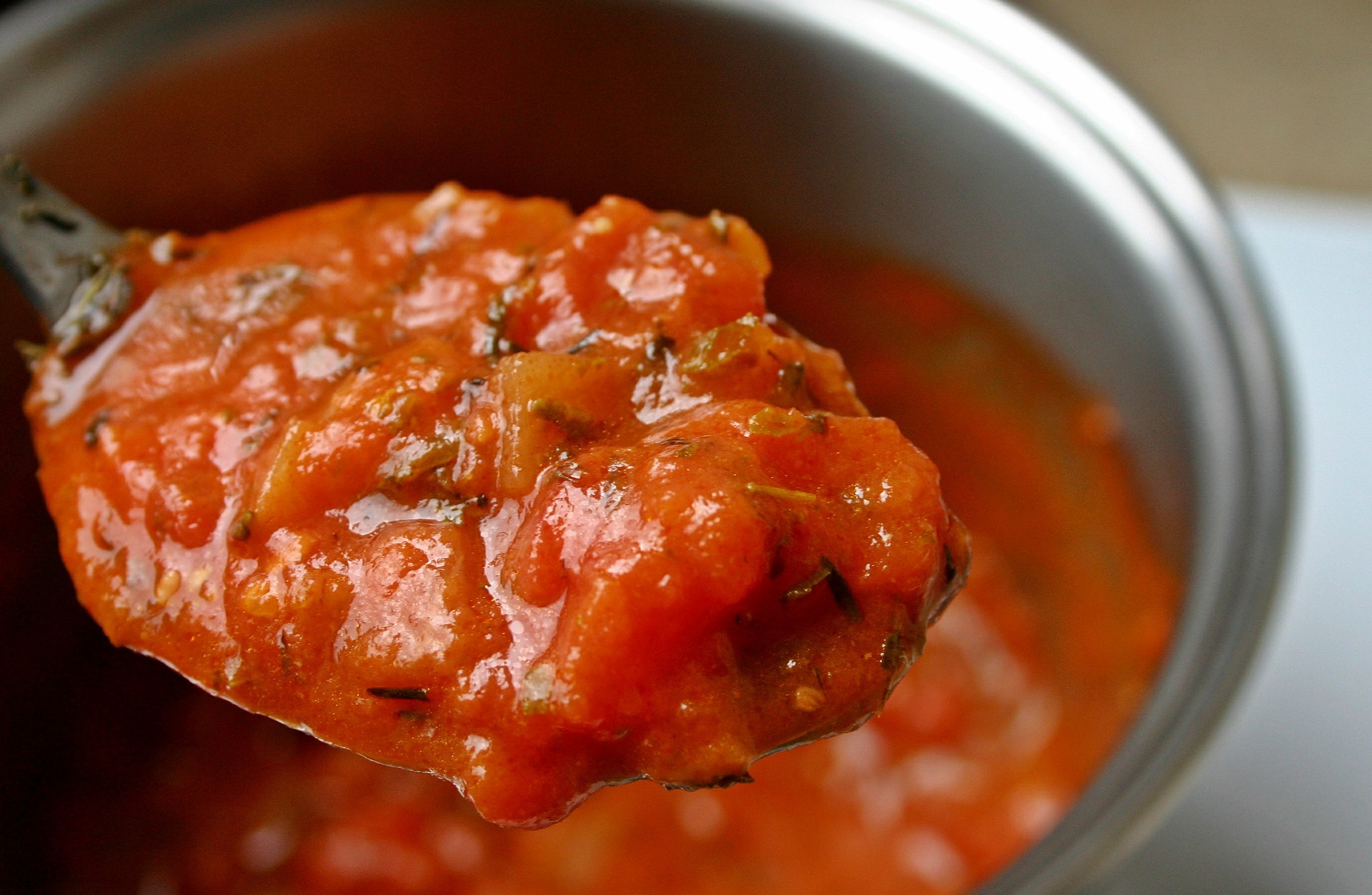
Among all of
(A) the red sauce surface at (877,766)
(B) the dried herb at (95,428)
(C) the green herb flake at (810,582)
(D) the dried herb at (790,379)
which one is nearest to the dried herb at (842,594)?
(C) the green herb flake at (810,582)

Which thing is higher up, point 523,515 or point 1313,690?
point 523,515

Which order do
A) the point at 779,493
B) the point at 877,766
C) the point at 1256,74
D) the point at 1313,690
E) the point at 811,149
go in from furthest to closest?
1. the point at 1256,74
2. the point at 877,766
3. the point at 1313,690
4. the point at 811,149
5. the point at 779,493

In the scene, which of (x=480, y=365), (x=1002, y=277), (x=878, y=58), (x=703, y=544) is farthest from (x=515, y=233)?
(x=1002, y=277)

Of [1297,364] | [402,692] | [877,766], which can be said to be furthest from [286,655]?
[1297,364]

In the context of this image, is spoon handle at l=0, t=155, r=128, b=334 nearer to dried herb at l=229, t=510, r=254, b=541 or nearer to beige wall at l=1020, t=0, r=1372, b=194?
dried herb at l=229, t=510, r=254, b=541

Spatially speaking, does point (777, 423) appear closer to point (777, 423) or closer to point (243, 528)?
point (777, 423)

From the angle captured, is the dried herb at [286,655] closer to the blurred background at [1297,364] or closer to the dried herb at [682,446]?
the dried herb at [682,446]

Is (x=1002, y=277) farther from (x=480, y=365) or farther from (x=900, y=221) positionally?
(x=480, y=365)
